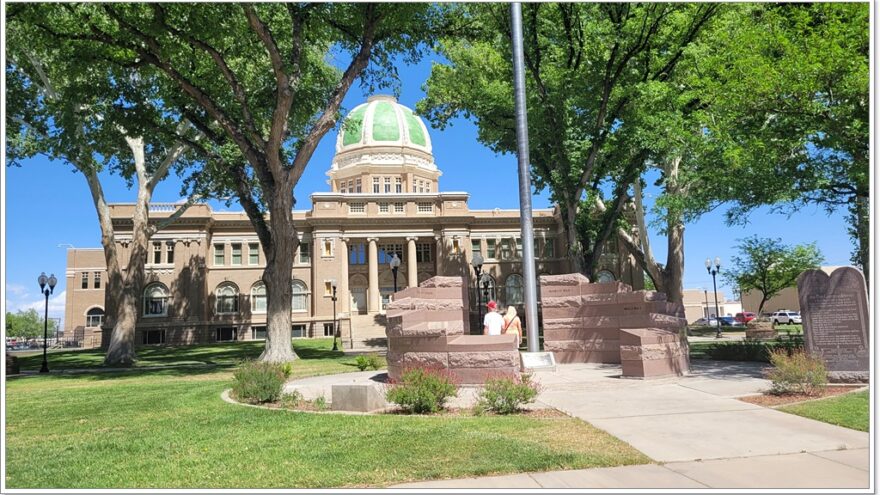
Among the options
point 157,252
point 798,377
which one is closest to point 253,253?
point 157,252

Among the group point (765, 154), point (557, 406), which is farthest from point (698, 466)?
point (765, 154)

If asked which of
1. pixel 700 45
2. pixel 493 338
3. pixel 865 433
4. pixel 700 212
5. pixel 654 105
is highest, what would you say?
pixel 700 45

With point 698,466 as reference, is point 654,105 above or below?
above

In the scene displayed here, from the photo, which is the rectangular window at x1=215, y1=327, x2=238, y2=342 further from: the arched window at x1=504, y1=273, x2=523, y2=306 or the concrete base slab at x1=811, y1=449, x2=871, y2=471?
the concrete base slab at x1=811, y1=449, x2=871, y2=471

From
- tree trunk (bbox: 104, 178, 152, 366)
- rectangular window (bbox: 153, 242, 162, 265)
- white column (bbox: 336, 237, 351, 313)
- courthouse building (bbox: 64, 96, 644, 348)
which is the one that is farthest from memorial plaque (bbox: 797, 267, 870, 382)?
rectangular window (bbox: 153, 242, 162, 265)

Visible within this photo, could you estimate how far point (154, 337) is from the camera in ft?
167

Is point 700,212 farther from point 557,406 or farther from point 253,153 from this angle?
point 253,153

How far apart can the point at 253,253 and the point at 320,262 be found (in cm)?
682

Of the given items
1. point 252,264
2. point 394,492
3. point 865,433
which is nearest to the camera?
point 394,492

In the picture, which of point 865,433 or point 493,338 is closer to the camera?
point 865,433

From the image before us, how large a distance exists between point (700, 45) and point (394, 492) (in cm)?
2215

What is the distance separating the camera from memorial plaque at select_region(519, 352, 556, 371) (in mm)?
13898

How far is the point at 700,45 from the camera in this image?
2231cm

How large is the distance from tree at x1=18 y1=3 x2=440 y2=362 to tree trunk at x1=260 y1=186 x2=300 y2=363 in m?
0.03
